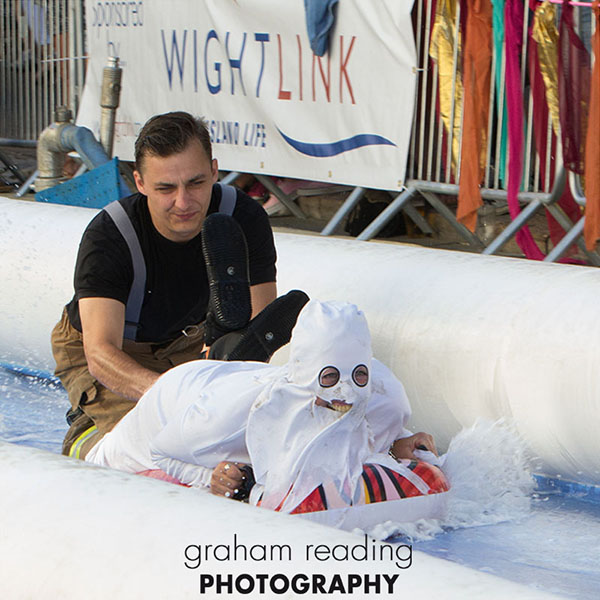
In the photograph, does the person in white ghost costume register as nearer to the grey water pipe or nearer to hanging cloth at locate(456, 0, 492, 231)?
Result: hanging cloth at locate(456, 0, 492, 231)

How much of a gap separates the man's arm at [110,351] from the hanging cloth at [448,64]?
2.42m

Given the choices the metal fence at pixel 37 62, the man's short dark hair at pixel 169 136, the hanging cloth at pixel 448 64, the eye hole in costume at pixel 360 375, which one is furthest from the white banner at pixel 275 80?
the eye hole in costume at pixel 360 375

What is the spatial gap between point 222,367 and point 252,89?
10.7 feet

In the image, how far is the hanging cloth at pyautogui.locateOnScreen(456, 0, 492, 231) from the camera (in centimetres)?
472

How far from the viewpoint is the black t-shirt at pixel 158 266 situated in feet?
9.65

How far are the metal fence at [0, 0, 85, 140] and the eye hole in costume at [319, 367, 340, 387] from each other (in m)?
4.98

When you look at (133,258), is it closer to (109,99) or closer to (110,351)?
(110,351)

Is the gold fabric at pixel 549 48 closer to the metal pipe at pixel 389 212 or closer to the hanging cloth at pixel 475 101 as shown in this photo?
the hanging cloth at pixel 475 101

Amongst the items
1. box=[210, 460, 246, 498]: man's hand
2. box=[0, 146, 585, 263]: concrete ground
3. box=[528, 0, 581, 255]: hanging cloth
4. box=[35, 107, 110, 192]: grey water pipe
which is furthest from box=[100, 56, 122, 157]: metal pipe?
box=[210, 460, 246, 498]: man's hand

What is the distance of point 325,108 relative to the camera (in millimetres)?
5344

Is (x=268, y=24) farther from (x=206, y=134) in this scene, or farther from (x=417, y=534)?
(x=417, y=534)

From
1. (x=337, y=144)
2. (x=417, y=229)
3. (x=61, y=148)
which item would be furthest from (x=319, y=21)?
(x=61, y=148)

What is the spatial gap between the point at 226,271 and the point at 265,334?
0.18 metres

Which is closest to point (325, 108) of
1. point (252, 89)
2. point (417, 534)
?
point (252, 89)
